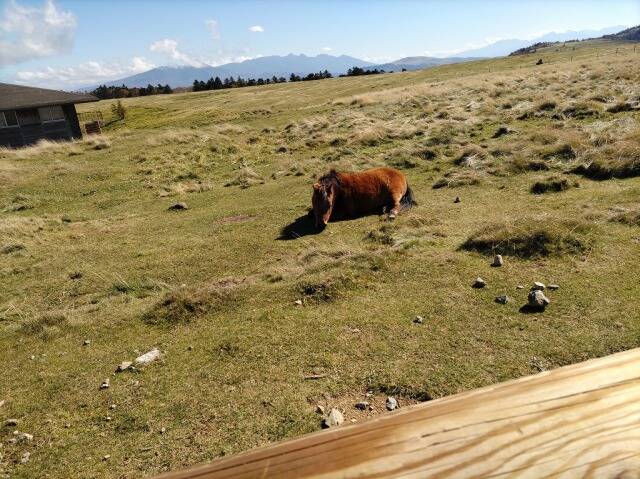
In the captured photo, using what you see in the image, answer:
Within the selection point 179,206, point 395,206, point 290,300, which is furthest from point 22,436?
point 179,206

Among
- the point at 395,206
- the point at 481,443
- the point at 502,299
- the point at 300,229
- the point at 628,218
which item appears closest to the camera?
the point at 481,443

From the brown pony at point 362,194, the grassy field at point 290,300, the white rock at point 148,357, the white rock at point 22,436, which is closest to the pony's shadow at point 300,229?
the grassy field at point 290,300

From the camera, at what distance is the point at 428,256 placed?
27.3ft

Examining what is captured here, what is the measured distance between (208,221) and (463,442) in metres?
12.7

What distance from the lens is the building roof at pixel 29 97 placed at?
3519 cm

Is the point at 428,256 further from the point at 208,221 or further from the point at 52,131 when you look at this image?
the point at 52,131

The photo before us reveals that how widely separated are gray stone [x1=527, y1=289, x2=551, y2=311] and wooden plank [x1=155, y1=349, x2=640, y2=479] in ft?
17.1

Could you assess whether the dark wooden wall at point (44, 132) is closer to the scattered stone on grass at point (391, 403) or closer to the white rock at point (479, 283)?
the white rock at point (479, 283)

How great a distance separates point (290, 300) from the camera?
727 cm

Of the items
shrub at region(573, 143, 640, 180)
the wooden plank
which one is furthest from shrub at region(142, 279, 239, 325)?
shrub at region(573, 143, 640, 180)

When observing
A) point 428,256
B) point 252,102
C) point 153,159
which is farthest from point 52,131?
point 428,256

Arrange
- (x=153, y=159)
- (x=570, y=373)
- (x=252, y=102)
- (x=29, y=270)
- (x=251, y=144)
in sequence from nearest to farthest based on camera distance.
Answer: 1. (x=570, y=373)
2. (x=29, y=270)
3. (x=153, y=159)
4. (x=251, y=144)
5. (x=252, y=102)

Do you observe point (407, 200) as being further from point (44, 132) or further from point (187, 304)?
point (44, 132)

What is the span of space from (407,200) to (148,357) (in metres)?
7.95
